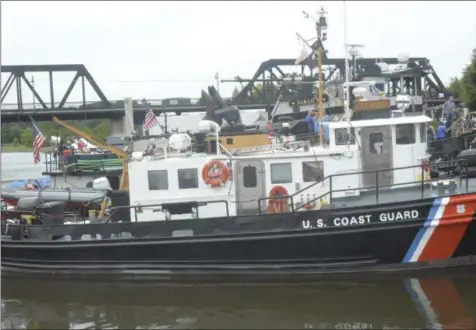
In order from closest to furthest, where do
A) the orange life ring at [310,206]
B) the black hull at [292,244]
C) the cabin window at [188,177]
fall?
the black hull at [292,244] → the orange life ring at [310,206] → the cabin window at [188,177]

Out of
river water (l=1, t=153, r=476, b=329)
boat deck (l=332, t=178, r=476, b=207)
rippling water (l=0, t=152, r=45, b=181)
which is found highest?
boat deck (l=332, t=178, r=476, b=207)

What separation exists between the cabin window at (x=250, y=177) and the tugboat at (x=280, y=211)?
0.09ft

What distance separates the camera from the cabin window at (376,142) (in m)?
11.0

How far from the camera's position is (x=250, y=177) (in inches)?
441

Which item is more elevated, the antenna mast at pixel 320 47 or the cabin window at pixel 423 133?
the antenna mast at pixel 320 47

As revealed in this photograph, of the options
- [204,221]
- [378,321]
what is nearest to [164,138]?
[204,221]

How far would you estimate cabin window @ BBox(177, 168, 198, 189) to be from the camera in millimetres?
11359

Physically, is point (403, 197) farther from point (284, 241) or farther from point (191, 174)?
point (191, 174)

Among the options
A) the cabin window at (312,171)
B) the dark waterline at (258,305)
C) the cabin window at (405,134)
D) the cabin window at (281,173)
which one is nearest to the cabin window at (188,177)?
the cabin window at (281,173)

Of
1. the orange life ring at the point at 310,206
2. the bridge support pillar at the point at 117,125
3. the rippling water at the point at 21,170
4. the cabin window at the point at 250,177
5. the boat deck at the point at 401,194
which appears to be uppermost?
the bridge support pillar at the point at 117,125

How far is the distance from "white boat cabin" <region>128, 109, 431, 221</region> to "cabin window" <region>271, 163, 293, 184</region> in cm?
2

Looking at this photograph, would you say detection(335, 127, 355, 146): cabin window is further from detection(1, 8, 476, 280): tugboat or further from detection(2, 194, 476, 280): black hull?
detection(2, 194, 476, 280): black hull

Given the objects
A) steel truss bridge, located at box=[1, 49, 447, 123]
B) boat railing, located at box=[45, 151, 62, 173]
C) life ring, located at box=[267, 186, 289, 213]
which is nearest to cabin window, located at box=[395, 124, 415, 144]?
life ring, located at box=[267, 186, 289, 213]

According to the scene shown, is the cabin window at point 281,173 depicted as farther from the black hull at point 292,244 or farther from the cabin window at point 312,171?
the black hull at point 292,244
